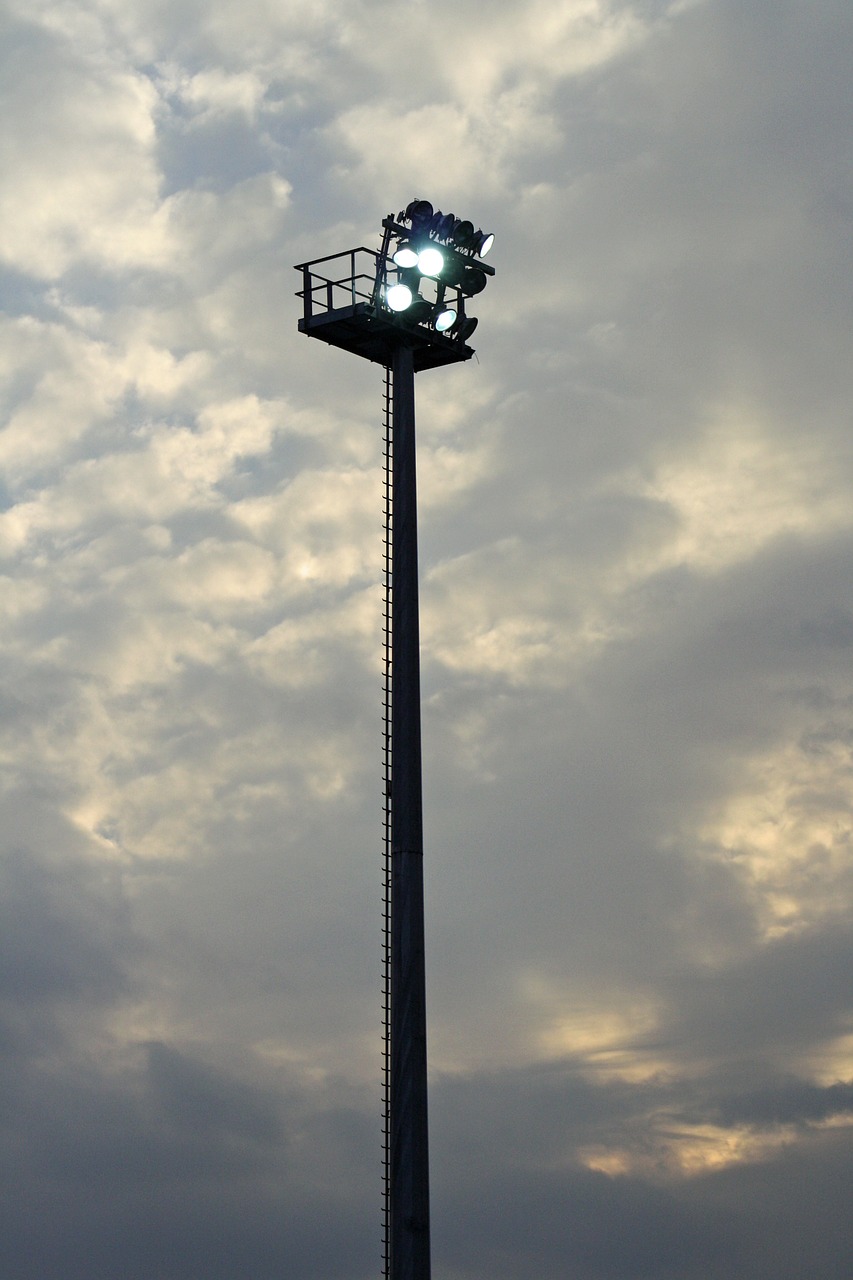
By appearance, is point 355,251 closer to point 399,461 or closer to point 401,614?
point 399,461

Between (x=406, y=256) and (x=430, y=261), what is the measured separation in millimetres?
698

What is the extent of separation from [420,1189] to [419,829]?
8.54 meters

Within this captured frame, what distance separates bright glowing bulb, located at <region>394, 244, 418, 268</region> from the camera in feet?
169

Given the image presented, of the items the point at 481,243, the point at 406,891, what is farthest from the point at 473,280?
the point at 406,891

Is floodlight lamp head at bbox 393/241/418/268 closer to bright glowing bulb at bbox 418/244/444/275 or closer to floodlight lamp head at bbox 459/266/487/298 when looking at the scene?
bright glowing bulb at bbox 418/244/444/275

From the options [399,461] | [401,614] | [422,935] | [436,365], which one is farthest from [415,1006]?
[436,365]

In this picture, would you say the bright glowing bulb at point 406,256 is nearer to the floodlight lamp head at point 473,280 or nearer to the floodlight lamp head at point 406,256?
the floodlight lamp head at point 406,256

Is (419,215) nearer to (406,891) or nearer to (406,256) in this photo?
(406,256)

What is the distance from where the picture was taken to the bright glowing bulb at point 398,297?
51.2m

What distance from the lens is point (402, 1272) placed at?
45.9 meters

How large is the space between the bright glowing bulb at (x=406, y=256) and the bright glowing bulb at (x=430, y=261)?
16cm

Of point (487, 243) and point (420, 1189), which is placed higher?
point (487, 243)

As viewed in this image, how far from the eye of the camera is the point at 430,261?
51.8 m

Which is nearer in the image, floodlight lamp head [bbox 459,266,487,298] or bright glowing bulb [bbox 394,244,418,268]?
bright glowing bulb [bbox 394,244,418,268]
